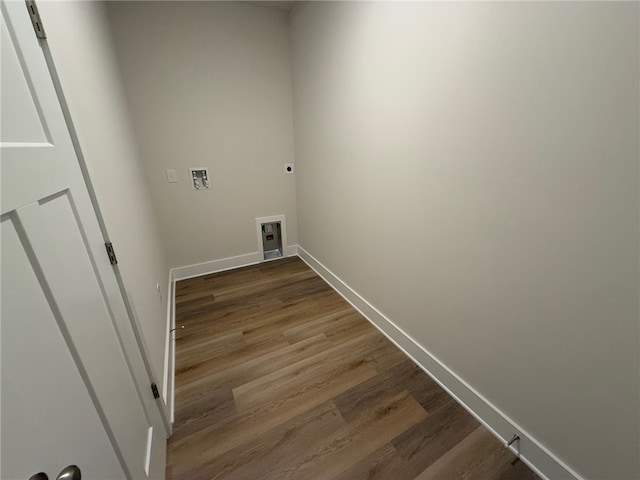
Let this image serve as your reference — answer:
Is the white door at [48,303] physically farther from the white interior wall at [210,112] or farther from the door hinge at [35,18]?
the white interior wall at [210,112]

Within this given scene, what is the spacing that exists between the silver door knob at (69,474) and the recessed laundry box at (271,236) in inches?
105

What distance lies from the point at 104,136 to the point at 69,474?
128 centimetres

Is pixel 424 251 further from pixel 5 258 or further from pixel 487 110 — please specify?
pixel 5 258

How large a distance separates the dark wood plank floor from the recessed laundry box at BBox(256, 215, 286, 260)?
1.10 metres

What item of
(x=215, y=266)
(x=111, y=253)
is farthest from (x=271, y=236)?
(x=111, y=253)

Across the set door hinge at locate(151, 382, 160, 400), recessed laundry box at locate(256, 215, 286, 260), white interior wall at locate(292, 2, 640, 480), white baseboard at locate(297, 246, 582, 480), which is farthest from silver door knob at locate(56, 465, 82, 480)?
recessed laundry box at locate(256, 215, 286, 260)

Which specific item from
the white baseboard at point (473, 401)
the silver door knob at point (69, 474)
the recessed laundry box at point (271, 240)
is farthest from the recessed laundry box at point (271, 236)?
the silver door knob at point (69, 474)

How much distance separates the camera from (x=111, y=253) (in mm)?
961

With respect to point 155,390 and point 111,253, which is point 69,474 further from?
point 155,390

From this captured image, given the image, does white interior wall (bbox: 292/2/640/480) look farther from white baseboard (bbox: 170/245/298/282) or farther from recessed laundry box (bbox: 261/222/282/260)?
white baseboard (bbox: 170/245/298/282)

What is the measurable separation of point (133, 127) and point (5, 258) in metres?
2.27

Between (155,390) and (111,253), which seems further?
(155,390)

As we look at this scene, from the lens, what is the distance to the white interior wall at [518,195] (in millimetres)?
825

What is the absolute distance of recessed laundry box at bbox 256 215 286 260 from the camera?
124 inches
